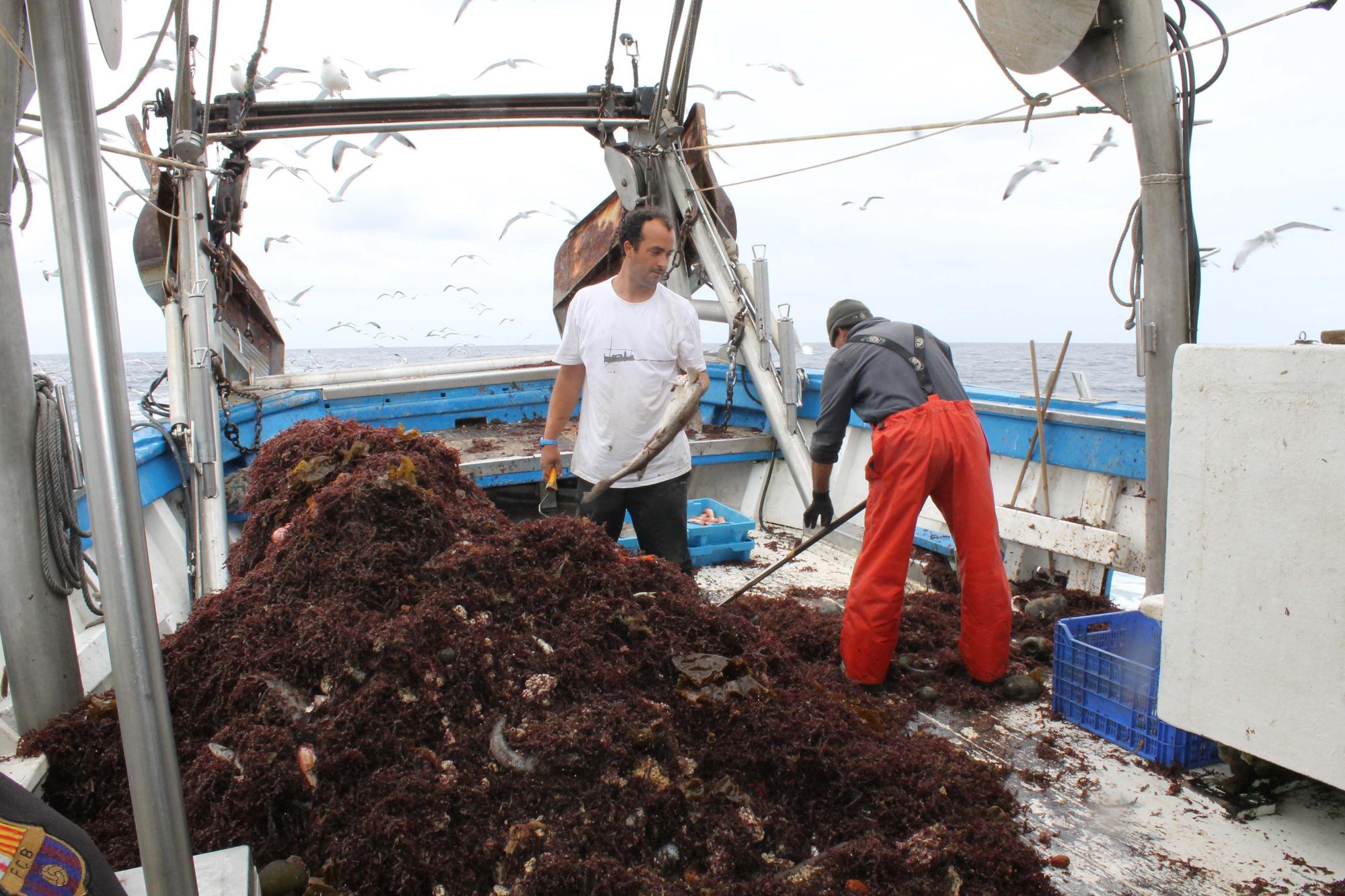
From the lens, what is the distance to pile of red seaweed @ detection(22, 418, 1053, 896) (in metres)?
1.86

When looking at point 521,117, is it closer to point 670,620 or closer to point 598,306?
point 598,306

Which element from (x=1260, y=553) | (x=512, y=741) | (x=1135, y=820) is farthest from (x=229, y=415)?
(x=1260, y=553)

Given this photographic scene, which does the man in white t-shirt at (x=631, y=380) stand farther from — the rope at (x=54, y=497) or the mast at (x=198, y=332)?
the rope at (x=54, y=497)

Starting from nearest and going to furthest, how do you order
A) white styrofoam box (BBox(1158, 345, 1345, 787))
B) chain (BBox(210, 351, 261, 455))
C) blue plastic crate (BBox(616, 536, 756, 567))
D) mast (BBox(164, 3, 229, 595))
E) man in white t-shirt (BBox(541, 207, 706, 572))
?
white styrofoam box (BBox(1158, 345, 1345, 787)), man in white t-shirt (BBox(541, 207, 706, 572)), mast (BBox(164, 3, 229, 595)), chain (BBox(210, 351, 261, 455)), blue plastic crate (BBox(616, 536, 756, 567))

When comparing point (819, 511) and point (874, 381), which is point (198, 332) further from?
point (874, 381)

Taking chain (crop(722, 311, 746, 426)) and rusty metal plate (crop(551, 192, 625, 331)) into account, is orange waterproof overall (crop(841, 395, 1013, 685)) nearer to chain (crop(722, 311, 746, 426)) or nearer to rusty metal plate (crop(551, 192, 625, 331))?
chain (crop(722, 311, 746, 426))

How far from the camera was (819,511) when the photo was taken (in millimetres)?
3867

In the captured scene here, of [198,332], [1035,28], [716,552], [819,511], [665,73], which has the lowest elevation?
[716,552]

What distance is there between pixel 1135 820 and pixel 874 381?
1636mm

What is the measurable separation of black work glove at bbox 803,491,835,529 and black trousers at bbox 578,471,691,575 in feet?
1.88

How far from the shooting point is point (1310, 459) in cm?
179

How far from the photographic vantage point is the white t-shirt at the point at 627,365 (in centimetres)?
353

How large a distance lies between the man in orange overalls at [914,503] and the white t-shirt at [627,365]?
76 cm

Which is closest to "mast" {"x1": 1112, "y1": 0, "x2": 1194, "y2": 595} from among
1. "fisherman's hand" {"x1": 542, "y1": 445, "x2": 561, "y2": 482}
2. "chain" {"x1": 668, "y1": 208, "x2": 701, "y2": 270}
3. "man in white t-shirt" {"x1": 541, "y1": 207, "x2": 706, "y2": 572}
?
"man in white t-shirt" {"x1": 541, "y1": 207, "x2": 706, "y2": 572}
